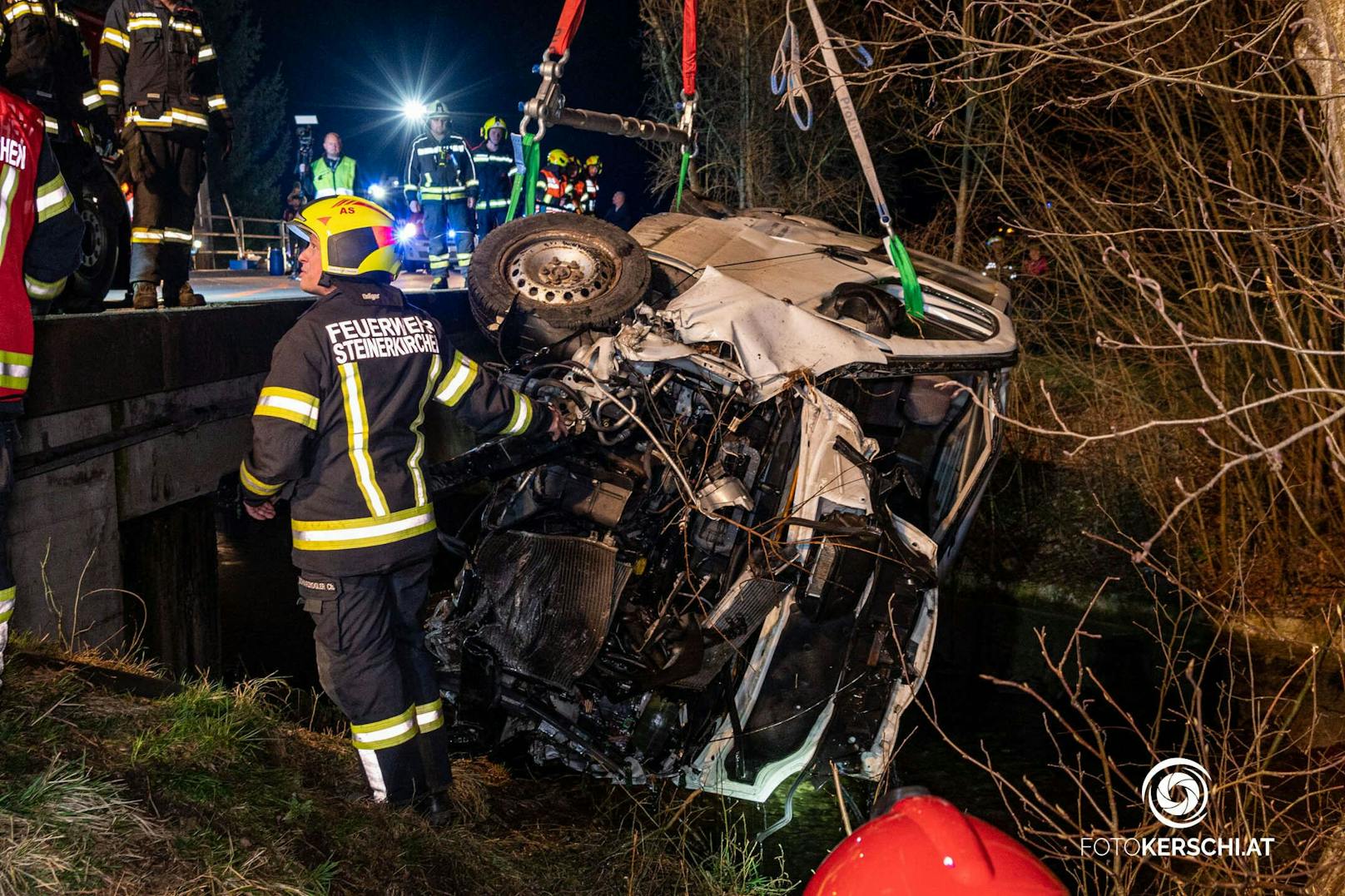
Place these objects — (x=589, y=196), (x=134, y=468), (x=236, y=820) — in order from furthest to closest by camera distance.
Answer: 1. (x=589, y=196)
2. (x=134, y=468)
3. (x=236, y=820)

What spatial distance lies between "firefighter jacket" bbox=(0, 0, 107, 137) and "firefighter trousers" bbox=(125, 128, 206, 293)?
0.27 meters

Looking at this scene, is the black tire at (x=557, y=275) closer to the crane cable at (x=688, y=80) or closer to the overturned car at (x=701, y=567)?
the overturned car at (x=701, y=567)

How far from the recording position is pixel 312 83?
35.9 m

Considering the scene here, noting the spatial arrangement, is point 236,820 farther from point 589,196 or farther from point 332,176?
point 589,196

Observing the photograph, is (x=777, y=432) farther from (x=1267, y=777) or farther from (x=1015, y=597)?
(x=1015, y=597)

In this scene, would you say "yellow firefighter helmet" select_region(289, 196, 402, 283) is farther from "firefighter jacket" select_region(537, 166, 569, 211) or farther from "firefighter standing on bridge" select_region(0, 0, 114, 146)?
"firefighter jacket" select_region(537, 166, 569, 211)

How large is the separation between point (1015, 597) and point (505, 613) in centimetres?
571

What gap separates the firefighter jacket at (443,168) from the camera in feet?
35.8

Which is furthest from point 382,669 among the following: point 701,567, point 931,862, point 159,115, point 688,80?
point 688,80

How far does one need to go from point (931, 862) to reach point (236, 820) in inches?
76.5

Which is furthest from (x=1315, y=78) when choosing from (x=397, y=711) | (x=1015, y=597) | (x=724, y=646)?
(x=1015, y=597)

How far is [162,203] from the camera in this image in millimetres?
5363

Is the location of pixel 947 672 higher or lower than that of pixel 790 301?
lower

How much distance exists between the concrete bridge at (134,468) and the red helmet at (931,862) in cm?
257
